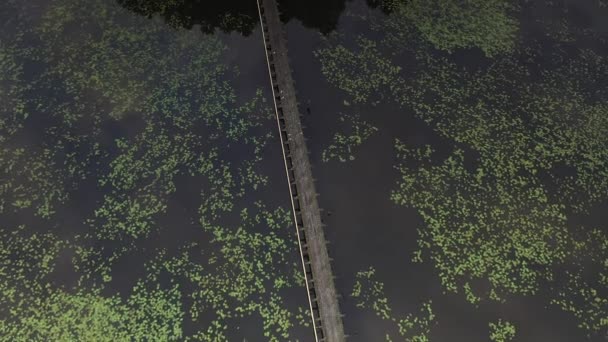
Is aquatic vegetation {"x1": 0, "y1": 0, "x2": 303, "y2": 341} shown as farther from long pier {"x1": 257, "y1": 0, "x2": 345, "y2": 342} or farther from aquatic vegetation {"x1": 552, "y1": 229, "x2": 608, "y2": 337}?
aquatic vegetation {"x1": 552, "y1": 229, "x2": 608, "y2": 337}

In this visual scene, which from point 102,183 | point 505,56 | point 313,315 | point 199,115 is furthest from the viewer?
point 505,56

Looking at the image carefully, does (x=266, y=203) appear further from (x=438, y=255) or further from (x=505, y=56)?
(x=505, y=56)

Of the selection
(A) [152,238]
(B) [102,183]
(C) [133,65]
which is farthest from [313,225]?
(C) [133,65]

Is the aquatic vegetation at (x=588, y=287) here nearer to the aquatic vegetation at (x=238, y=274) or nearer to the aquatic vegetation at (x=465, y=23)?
the aquatic vegetation at (x=238, y=274)

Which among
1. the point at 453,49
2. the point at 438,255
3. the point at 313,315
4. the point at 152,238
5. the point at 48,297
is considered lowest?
the point at 48,297

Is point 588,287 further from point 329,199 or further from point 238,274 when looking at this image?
point 238,274

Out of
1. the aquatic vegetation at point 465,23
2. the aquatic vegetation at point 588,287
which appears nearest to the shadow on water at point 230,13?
the aquatic vegetation at point 465,23
